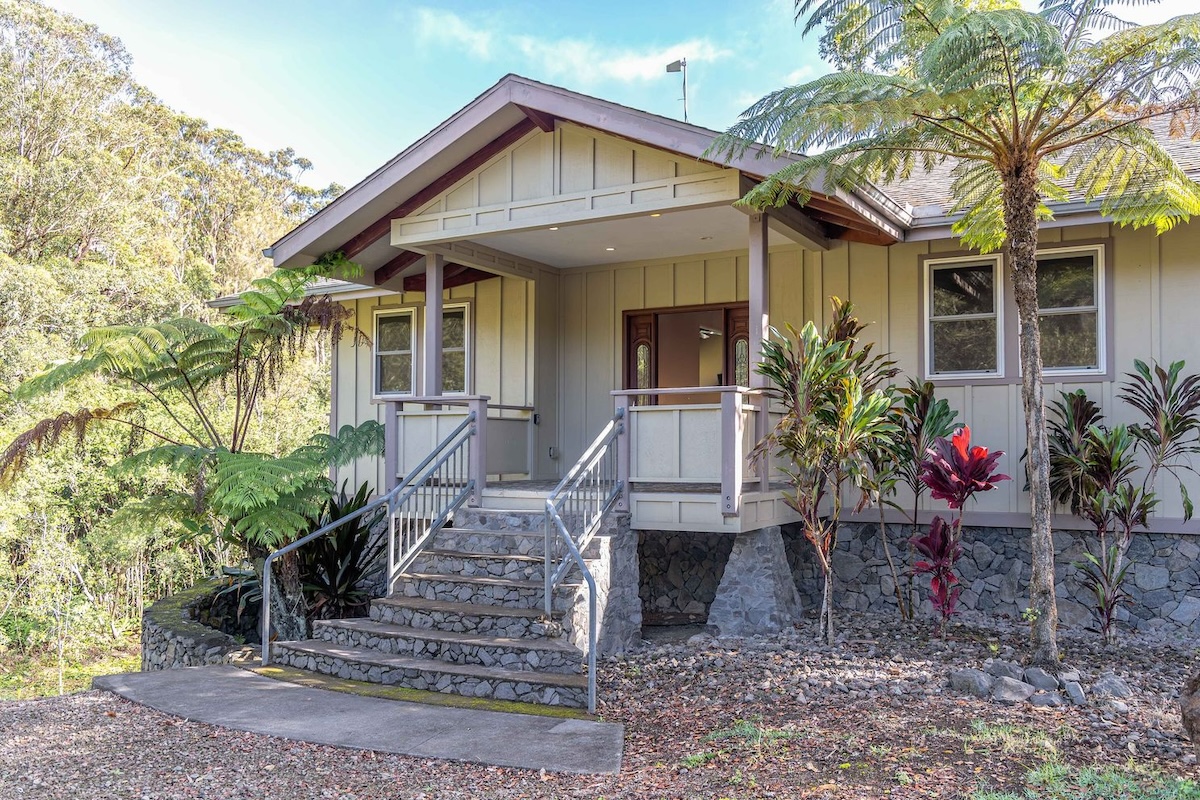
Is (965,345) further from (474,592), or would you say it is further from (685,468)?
(474,592)

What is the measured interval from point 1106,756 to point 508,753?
316 cm

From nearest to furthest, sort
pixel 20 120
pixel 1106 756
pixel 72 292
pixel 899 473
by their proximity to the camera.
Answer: pixel 1106 756 → pixel 899 473 → pixel 72 292 → pixel 20 120

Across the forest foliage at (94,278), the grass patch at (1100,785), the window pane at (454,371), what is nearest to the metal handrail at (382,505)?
the forest foliage at (94,278)

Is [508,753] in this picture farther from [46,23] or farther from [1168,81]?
[46,23]

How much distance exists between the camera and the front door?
1042cm

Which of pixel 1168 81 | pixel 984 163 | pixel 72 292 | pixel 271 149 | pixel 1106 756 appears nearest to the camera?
pixel 1106 756

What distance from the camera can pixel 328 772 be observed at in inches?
195

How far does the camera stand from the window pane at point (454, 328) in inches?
456

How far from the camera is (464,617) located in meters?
7.07

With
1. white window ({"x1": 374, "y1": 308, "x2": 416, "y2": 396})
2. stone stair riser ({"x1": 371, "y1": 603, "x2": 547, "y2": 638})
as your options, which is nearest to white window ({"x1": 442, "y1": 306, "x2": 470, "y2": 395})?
white window ({"x1": 374, "y1": 308, "x2": 416, "y2": 396})

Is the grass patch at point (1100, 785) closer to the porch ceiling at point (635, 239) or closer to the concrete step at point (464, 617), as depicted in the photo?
the concrete step at point (464, 617)

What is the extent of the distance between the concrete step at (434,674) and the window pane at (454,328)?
196 inches

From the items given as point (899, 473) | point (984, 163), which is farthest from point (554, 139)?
point (899, 473)

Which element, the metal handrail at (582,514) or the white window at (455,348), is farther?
the white window at (455,348)
